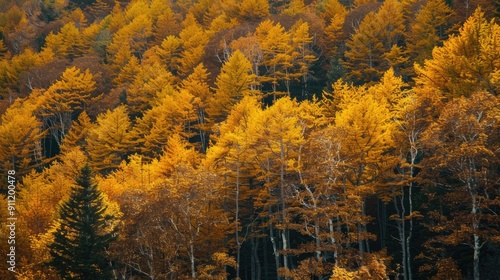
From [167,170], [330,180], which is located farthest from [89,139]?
[330,180]

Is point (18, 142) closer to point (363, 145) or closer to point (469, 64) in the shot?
point (363, 145)

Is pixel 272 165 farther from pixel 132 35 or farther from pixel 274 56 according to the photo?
pixel 132 35

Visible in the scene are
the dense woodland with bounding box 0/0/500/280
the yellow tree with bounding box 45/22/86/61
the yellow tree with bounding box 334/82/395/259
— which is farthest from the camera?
the yellow tree with bounding box 45/22/86/61

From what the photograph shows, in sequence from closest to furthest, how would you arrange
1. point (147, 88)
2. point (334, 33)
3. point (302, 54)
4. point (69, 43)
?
point (302, 54)
point (147, 88)
point (334, 33)
point (69, 43)

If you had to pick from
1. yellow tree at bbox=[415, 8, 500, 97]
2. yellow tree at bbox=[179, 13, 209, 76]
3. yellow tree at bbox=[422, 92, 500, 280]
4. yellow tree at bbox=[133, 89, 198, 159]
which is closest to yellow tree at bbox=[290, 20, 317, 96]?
yellow tree at bbox=[133, 89, 198, 159]

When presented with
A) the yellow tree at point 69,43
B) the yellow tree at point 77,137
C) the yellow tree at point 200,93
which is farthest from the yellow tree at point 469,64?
the yellow tree at point 69,43

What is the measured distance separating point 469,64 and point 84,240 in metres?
22.3

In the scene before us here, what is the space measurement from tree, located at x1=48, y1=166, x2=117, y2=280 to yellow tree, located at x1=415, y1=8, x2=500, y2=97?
2012cm

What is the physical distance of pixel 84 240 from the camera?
77.8ft

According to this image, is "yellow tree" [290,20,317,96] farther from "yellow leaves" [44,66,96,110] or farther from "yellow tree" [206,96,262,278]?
"yellow leaves" [44,66,96,110]

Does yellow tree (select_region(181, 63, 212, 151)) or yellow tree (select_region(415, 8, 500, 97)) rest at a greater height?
yellow tree (select_region(181, 63, 212, 151))

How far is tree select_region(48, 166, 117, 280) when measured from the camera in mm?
23109

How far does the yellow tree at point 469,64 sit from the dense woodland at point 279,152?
110 millimetres

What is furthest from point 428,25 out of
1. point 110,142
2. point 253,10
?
point 110,142
